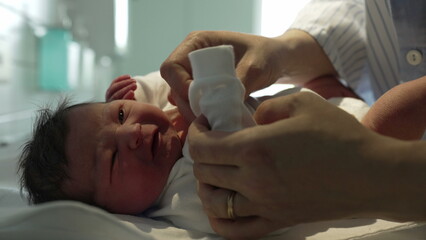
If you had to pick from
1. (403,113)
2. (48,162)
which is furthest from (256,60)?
(48,162)

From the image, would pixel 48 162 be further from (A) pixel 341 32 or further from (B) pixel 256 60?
(A) pixel 341 32

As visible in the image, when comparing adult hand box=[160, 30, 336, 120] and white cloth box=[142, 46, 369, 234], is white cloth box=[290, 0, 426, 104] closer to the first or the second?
adult hand box=[160, 30, 336, 120]

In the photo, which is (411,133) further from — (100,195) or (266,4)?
(266,4)

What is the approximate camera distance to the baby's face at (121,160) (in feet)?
2.16

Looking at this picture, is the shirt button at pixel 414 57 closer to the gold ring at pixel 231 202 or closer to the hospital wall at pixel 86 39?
the gold ring at pixel 231 202

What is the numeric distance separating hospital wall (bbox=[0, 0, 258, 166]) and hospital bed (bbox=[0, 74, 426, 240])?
54 cm

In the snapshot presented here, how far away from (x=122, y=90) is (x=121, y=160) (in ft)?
0.83

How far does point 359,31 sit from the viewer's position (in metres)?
1.06

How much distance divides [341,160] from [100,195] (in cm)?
43

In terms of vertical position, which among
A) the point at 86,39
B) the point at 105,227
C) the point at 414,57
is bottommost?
the point at 86,39

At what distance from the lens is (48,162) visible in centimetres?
67

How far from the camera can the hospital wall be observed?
153 cm

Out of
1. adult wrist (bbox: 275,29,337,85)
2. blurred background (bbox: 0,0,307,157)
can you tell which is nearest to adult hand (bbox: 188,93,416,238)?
adult wrist (bbox: 275,29,337,85)

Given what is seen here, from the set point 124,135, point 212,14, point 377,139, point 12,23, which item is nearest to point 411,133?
point 377,139
